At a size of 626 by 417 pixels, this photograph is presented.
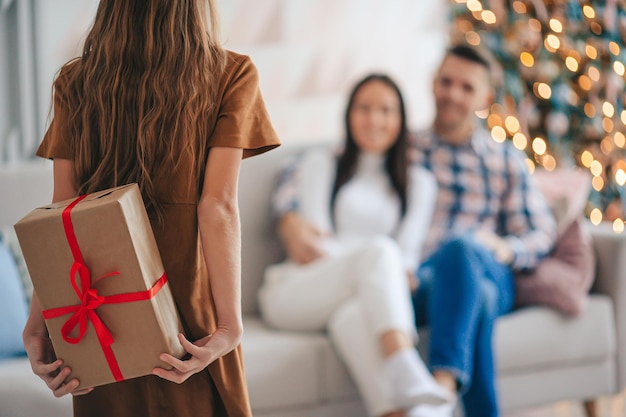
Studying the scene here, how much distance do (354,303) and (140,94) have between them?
1272 mm

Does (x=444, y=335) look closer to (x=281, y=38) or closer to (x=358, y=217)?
(x=358, y=217)

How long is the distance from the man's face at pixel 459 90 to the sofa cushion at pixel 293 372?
35.8 inches

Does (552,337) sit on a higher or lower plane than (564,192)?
lower

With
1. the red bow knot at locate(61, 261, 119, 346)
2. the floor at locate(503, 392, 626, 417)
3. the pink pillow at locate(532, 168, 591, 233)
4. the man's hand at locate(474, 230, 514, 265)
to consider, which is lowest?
the floor at locate(503, 392, 626, 417)

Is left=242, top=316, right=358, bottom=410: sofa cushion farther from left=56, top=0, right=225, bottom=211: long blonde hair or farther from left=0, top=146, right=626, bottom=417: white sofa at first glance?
left=56, top=0, right=225, bottom=211: long blonde hair

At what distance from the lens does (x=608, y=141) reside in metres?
3.19

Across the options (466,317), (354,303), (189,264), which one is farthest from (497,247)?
(189,264)

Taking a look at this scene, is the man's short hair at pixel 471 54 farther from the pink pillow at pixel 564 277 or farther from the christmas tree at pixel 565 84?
the christmas tree at pixel 565 84

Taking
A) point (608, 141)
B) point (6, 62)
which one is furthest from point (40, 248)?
point (608, 141)

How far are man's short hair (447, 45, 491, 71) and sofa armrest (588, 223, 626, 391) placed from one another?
0.69 metres

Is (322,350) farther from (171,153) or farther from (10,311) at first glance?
(171,153)

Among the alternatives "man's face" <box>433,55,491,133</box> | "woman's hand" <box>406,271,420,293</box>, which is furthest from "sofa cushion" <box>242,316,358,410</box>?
"man's face" <box>433,55,491,133</box>

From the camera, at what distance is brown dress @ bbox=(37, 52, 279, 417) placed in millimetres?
999

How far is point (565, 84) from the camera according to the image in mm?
3223
